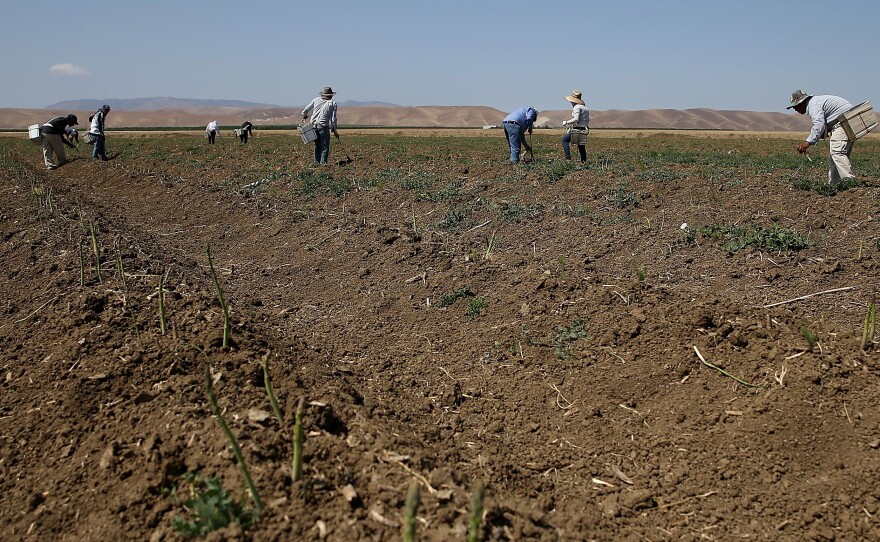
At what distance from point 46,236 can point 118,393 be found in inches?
185

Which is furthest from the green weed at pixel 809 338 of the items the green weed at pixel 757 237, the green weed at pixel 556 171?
the green weed at pixel 556 171

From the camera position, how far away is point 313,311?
6.06m

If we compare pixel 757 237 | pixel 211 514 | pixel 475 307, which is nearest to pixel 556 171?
pixel 757 237

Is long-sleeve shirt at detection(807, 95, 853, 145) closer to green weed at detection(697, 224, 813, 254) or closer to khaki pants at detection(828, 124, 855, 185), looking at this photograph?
khaki pants at detection(828, 124, 855, 185)

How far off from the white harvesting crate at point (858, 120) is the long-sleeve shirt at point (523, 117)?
583 centimetres

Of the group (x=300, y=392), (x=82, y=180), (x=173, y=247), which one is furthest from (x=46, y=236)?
(x=82, y=180)

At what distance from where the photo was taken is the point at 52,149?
58.0ft

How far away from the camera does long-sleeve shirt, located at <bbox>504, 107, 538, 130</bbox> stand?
1327 cm

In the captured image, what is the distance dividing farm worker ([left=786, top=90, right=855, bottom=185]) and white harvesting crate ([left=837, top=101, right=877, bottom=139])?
6 cm

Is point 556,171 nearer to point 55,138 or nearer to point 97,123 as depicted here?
point 97,123

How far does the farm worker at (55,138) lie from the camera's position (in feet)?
52.7

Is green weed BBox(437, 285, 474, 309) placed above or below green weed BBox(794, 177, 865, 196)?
below

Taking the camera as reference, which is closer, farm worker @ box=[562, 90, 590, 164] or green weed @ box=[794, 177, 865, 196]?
green weed @ box=[794, 177, 865, 196]

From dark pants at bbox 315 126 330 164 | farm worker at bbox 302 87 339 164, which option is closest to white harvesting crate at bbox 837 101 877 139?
farm worker at bbox 302 87 339 164
